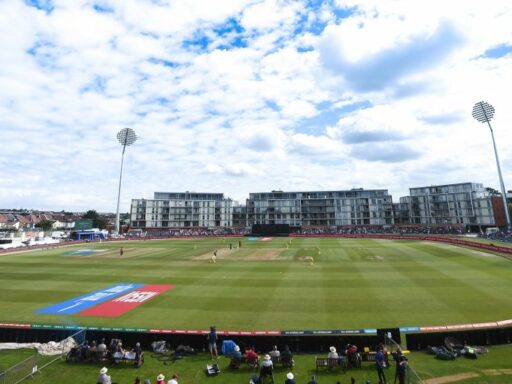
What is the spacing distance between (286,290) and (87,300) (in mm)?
17470

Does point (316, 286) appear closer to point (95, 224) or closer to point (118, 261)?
point (118, 261)

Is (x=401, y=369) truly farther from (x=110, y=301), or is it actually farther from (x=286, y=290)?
(x=110, y=301)

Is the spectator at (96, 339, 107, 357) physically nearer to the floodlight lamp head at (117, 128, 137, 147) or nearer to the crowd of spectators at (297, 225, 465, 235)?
the floodlight lamp head at (117, 128, 137, 147)

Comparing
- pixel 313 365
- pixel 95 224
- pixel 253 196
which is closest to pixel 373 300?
pixel 313 365

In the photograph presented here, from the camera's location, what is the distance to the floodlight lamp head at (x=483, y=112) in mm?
81125

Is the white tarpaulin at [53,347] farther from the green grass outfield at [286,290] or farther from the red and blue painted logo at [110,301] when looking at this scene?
the red and blue painted logo at [110,301]

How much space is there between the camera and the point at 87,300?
27.6 m

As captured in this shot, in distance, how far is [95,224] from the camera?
172 metres

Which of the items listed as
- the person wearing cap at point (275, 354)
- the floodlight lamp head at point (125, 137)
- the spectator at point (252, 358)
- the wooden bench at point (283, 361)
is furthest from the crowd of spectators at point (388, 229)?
the spectator at point (252, 358)

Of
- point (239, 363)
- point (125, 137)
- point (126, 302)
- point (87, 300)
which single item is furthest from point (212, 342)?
point (125, 137)

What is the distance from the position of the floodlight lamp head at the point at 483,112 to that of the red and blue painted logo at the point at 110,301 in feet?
287

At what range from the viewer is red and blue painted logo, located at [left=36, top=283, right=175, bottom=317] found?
80.1 feet

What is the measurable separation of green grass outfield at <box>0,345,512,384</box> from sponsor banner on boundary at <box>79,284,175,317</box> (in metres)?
7.99

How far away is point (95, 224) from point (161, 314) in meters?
169
